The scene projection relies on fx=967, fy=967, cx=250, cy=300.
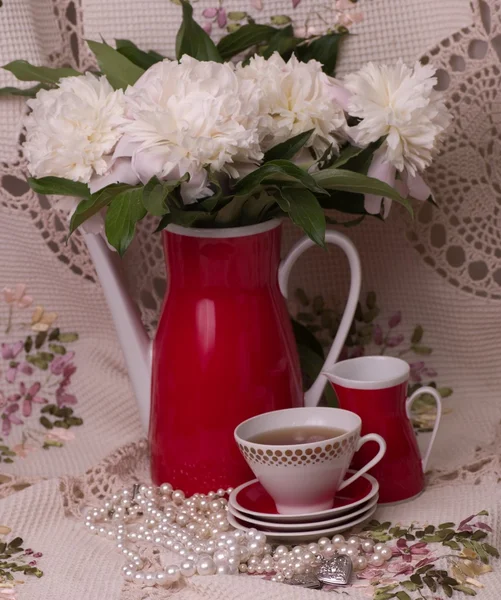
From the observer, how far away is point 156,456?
3.21 feet

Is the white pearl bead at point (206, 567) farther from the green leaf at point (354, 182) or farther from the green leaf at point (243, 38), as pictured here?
the green leaf at point (243, 38)

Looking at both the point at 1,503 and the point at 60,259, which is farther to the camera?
the point at 60,259

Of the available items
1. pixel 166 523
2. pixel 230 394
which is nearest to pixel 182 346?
pixel 230 394

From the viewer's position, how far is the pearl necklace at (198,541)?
80 centimetres

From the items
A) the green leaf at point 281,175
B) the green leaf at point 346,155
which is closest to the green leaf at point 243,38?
the green leaf at point 346,155

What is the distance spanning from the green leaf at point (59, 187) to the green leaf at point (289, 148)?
0.18m

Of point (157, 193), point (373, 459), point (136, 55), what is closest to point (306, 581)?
point (373, 459)

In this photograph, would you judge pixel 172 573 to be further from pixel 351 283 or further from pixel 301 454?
pixel 351 283

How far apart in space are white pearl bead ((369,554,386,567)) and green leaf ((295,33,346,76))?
23.3 inches

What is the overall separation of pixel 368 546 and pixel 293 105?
0.40 m

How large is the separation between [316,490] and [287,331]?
187 millimetres

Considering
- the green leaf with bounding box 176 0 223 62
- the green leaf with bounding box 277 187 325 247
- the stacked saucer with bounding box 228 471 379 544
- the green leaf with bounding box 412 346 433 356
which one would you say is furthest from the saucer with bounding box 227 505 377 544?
the green leaf with bounding box 176 0 223 62

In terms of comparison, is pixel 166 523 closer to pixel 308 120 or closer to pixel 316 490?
pixel 316 490

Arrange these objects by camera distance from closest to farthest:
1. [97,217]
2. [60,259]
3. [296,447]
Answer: [296,447], [97,217], [60,259]
